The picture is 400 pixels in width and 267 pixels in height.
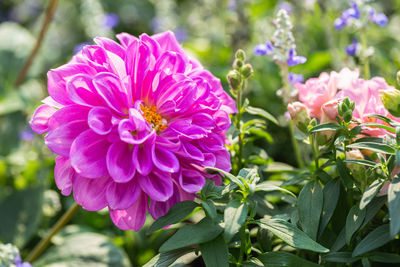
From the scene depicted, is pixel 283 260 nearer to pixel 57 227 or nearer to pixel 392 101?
pixel 392 101

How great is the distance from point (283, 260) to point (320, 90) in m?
0.26

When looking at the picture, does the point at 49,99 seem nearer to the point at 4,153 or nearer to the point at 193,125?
the point at 193,125

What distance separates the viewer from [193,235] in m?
0.50

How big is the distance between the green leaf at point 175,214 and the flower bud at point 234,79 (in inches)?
7.3

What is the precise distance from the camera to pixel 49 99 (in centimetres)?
58

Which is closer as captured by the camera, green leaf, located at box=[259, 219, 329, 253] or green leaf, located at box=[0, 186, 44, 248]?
green leaf, located at box=[259, 219, 329, 253]

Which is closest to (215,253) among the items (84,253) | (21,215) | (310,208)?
(310,208)

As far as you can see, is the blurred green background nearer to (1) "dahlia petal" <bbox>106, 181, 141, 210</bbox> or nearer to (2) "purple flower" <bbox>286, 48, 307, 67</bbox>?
(2) "purple flower" <bbox>286, 48, 307, 67</bbox>

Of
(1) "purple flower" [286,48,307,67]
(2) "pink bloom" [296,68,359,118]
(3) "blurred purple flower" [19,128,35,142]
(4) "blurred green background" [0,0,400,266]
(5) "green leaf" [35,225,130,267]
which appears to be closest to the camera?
(2) "pink bloom" [296,68,359,118]

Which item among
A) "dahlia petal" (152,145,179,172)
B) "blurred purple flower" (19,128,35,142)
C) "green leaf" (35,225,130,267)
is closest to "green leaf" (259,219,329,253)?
"dahlia petal" (152,145,179,172)

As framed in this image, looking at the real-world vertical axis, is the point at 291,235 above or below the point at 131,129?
below

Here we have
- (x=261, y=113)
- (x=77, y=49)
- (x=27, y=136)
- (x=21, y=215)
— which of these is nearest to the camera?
(x=261, y=113)

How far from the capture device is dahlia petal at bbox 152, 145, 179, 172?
514 mm

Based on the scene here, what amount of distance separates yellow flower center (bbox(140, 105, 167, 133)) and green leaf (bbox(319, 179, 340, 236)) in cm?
23
